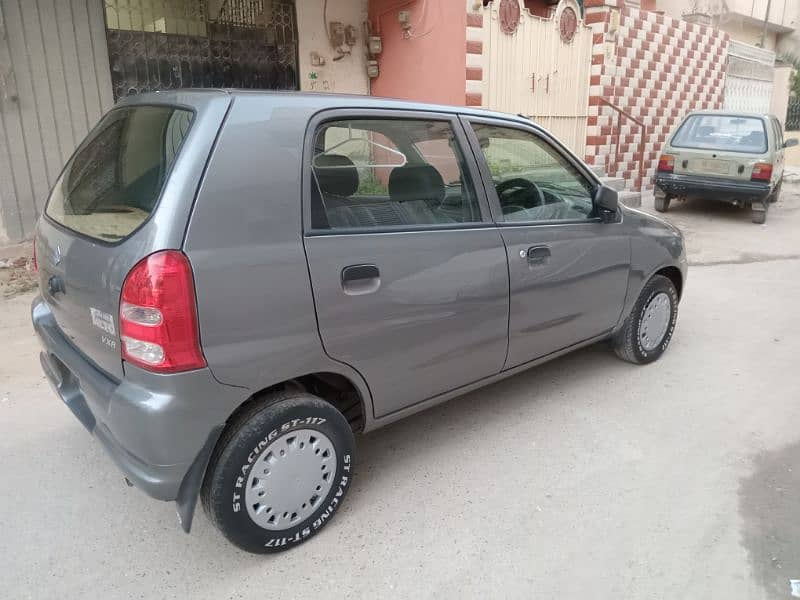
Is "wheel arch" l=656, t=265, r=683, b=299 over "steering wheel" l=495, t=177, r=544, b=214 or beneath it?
beneath

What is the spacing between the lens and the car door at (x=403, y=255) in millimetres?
2535

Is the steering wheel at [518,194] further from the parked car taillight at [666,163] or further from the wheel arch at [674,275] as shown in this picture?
the parked car taillight at [666,163]

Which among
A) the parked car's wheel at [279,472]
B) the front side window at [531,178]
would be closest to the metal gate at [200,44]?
the front side window at [531,178]

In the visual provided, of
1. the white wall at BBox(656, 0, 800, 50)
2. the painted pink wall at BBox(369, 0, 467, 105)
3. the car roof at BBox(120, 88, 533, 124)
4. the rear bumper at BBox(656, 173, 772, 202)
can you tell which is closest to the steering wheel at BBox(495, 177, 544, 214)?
the car roof at BBox(120, 88, 533, 124)

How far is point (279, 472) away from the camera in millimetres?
2494

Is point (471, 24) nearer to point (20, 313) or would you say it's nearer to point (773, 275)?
point (773, 275)

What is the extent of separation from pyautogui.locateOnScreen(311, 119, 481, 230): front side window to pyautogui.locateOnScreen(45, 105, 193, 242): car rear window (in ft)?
1.86

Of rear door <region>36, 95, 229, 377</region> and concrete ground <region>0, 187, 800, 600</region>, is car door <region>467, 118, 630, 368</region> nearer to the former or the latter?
concrete ground <region>0, 187, 800, 600</region>

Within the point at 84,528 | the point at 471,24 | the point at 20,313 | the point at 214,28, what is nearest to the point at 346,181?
the point at 84,528

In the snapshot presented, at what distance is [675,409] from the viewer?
3881 mm

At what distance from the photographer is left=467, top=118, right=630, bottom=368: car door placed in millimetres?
3262

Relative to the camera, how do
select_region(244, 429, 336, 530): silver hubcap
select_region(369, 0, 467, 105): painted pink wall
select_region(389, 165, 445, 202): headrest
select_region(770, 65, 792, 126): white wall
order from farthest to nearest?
select_region(770, 65, 792, 126): white wall → select_region(369, 0, 467, 105): painted pink wall → select_region(389, 165, 445, 202): headrest → select_region(244, 429, 336, 530): silver hubcap

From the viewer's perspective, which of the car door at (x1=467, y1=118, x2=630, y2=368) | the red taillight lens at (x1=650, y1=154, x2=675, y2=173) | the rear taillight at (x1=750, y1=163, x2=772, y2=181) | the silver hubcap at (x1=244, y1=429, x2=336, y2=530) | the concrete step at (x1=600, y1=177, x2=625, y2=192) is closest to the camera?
the silver hubcap at (x1=244, y1=429, x2=336, y2=530)

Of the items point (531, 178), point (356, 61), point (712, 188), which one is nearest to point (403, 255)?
point (531, 178)
